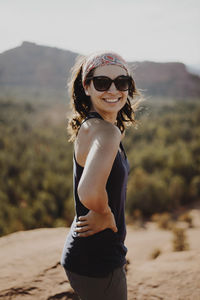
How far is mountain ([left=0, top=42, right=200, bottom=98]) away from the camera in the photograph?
240 ft

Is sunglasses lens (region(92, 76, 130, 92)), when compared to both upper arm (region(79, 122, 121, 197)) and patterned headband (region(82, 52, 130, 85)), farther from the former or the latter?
upper arm (region(79, 122, 121, 197))

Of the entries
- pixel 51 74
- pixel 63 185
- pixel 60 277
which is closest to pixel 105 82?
pixel 60 277

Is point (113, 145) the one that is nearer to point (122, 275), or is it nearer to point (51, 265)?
point (122, 275)

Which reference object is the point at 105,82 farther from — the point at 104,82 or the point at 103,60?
the point at 103,60

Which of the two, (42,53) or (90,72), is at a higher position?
(42,53)

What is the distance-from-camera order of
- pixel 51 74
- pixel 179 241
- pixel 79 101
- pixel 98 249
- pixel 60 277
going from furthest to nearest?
1. pixel 51 74
2. pixel 179 241
3. pixel 60 277
4. pixel 79 101
5. pixel 98 249

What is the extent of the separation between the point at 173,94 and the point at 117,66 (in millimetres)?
76870

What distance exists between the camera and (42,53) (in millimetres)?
85438

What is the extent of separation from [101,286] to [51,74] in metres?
87.9

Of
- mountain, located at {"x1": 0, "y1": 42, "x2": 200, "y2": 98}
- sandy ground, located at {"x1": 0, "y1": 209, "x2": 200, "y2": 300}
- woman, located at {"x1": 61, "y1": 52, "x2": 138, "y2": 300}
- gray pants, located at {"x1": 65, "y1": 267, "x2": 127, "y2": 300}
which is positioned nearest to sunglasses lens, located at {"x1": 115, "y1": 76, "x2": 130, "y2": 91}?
woman, located at {"x1": 61, "y1": 52, "x2": 138, "y2": 300}

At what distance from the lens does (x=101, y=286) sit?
1219mm

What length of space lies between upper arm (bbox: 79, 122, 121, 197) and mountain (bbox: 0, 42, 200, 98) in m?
69.4

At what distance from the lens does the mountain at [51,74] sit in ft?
240

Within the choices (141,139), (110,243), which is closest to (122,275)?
(110,243)
